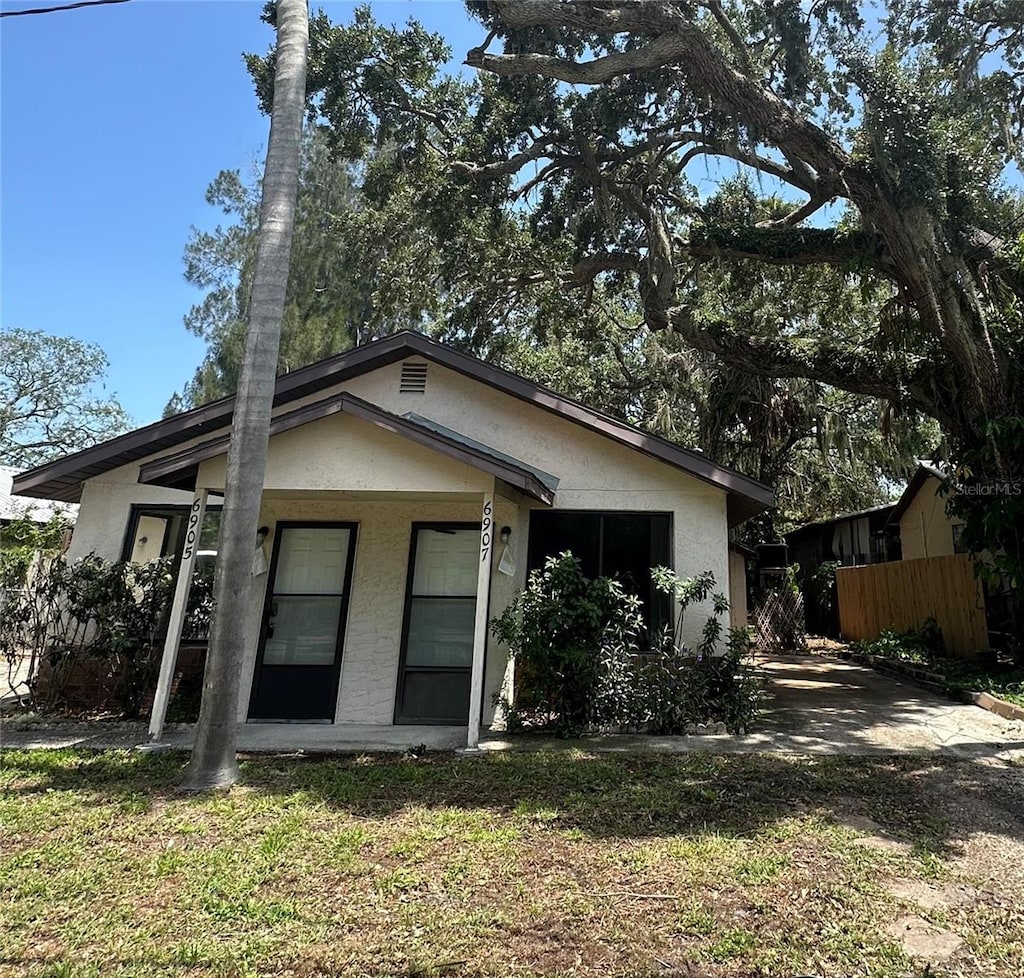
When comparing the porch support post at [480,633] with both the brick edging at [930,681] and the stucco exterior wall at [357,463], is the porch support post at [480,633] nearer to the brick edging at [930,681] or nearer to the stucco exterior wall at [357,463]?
the stucco exterior wall at [357,463]

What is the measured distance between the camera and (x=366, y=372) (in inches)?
363

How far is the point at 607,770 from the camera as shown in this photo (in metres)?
5.88

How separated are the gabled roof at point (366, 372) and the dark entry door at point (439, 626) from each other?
2039mm

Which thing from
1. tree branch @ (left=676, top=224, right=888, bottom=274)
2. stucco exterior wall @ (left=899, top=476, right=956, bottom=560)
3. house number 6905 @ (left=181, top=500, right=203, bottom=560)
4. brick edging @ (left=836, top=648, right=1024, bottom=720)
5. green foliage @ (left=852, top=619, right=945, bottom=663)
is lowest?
brick edging @ (left=836, top=648, right=1024, bottom=720)

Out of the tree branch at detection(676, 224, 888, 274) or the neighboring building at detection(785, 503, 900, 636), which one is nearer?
the tree branch at detection(676, 224, 888, 274)

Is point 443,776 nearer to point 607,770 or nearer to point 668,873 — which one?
point 607,770

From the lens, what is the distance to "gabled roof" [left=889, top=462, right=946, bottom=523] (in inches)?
639

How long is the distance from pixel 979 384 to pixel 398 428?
31.3 feet

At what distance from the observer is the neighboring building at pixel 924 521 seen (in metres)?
16.0

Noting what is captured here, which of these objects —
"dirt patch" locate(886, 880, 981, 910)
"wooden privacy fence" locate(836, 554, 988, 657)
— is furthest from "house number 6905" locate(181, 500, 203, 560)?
"wooden privacy fence" locate(836, 554, 988, 657)

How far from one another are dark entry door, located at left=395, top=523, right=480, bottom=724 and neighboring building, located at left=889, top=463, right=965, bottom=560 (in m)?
12.1

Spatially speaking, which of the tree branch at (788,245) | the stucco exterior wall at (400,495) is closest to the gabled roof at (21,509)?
the stucco exterior wall at (400,495)

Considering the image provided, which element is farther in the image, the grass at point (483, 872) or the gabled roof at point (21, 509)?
the gabled roof at point (21, 509)

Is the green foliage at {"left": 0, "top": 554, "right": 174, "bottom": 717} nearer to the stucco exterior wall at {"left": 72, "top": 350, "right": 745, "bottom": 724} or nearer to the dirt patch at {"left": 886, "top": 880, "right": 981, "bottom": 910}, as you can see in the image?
the stucco exterior wall at {"left": 72, "top": 350, "right": 745, "bottom": 724}
